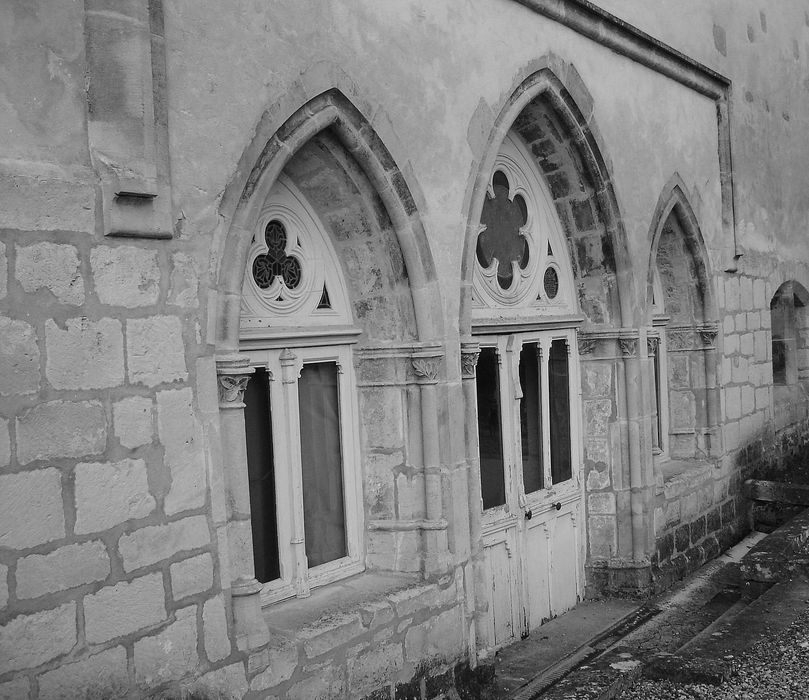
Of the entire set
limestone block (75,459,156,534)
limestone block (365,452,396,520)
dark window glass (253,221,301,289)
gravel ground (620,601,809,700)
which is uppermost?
dark window glass (253,221,301,289)

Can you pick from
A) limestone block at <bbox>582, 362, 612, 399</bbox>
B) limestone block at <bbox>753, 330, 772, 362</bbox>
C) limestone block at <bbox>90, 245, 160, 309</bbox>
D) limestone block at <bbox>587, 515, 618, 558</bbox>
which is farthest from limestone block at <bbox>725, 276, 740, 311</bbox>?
limestone block at <bbox>90, 245, 160, 309</bbox>

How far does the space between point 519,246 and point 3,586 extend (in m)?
3.86

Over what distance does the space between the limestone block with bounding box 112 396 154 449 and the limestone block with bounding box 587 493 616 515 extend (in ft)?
12.7

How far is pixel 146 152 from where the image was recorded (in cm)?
293

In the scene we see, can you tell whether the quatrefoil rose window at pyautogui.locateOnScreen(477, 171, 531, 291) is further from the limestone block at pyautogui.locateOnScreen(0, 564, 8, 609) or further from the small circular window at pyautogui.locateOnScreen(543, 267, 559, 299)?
the limestone block at pyautogui.locateOnScreen(0, 564, 8, 609)

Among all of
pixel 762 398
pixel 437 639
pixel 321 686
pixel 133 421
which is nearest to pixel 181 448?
pixel 133 421

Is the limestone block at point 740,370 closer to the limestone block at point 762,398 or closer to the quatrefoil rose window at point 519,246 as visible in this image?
the limestone block at point 762,398

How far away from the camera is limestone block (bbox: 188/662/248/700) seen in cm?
309

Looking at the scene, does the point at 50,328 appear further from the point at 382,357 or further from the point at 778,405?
the point at 778,405

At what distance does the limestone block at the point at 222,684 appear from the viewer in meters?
3.09

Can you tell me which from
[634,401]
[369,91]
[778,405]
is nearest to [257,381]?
[369,91]

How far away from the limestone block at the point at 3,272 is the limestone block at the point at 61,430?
38 centimetres

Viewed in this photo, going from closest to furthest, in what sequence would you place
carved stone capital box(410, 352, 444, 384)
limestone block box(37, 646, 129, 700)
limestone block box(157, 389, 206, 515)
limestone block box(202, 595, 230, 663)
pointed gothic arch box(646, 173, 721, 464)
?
limestone block box(37, 646, 129, 700)
limestone block box(157, 389, 206, 515)
limestone block box(202, 595, 230, 663)
carved stone capital box(410, 352, 444, 384)
pointed gothic arch box(646, 173, 721, 464)

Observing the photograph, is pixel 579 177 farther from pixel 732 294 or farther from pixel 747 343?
pixel 747 343
